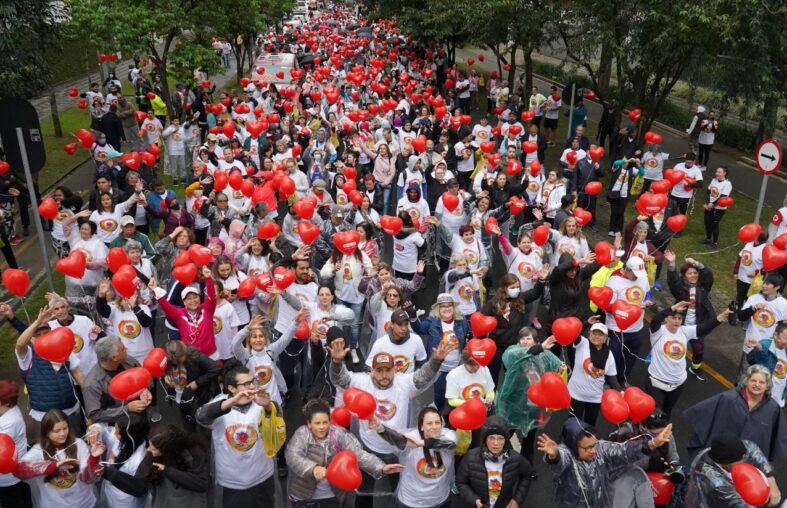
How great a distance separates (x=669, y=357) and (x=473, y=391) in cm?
203

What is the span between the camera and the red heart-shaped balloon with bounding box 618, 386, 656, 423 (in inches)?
178

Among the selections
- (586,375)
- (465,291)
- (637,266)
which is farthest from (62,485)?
(637,266)

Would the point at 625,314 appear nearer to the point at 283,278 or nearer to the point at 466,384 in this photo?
the point at 466,384

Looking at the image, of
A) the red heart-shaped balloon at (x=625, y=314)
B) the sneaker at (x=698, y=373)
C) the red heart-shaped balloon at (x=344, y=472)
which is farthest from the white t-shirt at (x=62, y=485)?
the sneaker at (x=698, y=373)

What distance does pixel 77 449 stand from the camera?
4414mm

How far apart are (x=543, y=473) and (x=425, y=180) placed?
6413mm

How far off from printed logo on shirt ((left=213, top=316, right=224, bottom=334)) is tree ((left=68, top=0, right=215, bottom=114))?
11.0 meters

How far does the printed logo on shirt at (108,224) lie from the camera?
857 cm

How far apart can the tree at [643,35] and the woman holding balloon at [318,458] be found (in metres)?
10.5

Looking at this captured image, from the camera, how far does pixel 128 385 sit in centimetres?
463

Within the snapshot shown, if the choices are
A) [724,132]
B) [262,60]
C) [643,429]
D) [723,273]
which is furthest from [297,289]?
[262,60]

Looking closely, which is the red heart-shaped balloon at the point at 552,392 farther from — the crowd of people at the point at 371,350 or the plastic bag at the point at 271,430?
the plastic bag at the point at 271,430

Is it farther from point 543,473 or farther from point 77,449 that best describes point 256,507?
point 543,473

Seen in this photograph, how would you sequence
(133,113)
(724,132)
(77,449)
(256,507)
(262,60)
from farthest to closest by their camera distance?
(262,60) → (724,132) → (133,113) → (256,507) → (77,449)
